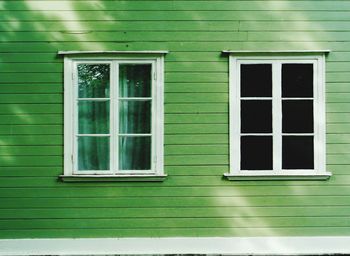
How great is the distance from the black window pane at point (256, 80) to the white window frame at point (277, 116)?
6 cm

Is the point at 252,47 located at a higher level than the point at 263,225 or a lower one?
higher

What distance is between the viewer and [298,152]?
7172 millimetres

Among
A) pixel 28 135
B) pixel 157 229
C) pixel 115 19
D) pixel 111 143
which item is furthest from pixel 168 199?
pixel 115 19

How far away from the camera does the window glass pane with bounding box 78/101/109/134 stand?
7.21 m

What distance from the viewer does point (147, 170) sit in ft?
23.5

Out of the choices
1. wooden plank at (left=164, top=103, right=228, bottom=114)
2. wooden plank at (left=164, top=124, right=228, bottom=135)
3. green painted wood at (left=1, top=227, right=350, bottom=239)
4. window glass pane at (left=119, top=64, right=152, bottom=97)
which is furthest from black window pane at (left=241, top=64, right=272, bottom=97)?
green painted wood at (left=1, top=227, right=350, bottom=239)

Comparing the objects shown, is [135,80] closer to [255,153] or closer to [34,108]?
[34,108]

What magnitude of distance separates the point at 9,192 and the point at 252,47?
3.64m

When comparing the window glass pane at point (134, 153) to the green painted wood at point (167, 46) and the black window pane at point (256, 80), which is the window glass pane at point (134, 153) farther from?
the black window pane at point (256, 80)

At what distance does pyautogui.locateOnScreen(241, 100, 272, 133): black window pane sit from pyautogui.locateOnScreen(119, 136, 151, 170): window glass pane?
4.18 ft

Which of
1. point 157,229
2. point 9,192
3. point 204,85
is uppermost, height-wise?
point 204,85

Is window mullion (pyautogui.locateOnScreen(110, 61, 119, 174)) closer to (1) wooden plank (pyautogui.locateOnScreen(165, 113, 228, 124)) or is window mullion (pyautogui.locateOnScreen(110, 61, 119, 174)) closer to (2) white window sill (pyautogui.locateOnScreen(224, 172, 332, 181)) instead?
(1) wooden plank (pyautogui.locateOnScreen(165, 113, 228, 124))

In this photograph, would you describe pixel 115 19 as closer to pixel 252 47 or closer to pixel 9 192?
pixel 252 47

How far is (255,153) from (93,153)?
82.8 inches
